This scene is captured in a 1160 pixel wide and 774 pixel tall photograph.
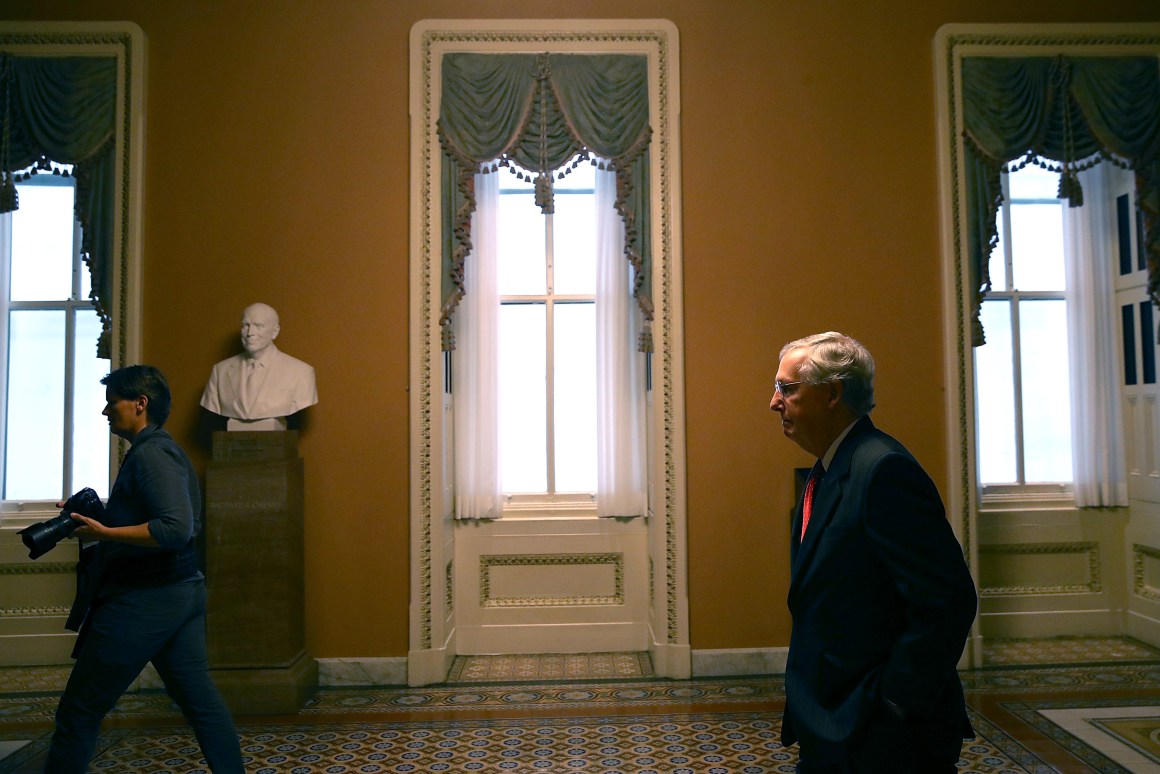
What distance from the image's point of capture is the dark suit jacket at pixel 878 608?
1.63 meters

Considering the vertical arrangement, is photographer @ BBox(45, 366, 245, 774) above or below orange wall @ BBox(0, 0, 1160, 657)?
below

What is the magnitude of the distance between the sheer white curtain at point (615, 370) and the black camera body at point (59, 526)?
3.01 m

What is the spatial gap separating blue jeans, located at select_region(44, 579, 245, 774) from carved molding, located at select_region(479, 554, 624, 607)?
258 centimetres

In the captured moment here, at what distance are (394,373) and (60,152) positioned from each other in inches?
81.4

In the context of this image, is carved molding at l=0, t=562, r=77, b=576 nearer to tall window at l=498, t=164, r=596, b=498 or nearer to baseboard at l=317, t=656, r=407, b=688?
baseboard at l=317, t=656, r=407, b=688

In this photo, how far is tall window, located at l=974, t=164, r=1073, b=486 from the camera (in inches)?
212

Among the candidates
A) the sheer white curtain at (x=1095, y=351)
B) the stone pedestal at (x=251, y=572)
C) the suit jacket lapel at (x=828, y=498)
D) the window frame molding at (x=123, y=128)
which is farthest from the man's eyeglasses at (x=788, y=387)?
the sheer white curtain at (x=1095, y=351)

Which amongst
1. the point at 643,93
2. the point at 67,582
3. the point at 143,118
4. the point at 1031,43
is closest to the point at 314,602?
the point at 67,582

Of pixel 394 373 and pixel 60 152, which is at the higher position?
pixel 60 152

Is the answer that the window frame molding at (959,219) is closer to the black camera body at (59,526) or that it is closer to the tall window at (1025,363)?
the tall window at (1025,363)

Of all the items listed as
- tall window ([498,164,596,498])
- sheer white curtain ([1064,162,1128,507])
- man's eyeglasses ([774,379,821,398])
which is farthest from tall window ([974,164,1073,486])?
man's eyeglasses ([774,379,821,398])

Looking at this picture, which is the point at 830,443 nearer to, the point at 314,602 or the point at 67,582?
the point at 314,602

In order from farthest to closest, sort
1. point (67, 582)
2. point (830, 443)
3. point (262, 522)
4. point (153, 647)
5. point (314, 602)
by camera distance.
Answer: point (67, 582)
point (314, 602)
point (262, 522)
point (153, 647)
point (830, 443)

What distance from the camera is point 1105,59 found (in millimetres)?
4805
